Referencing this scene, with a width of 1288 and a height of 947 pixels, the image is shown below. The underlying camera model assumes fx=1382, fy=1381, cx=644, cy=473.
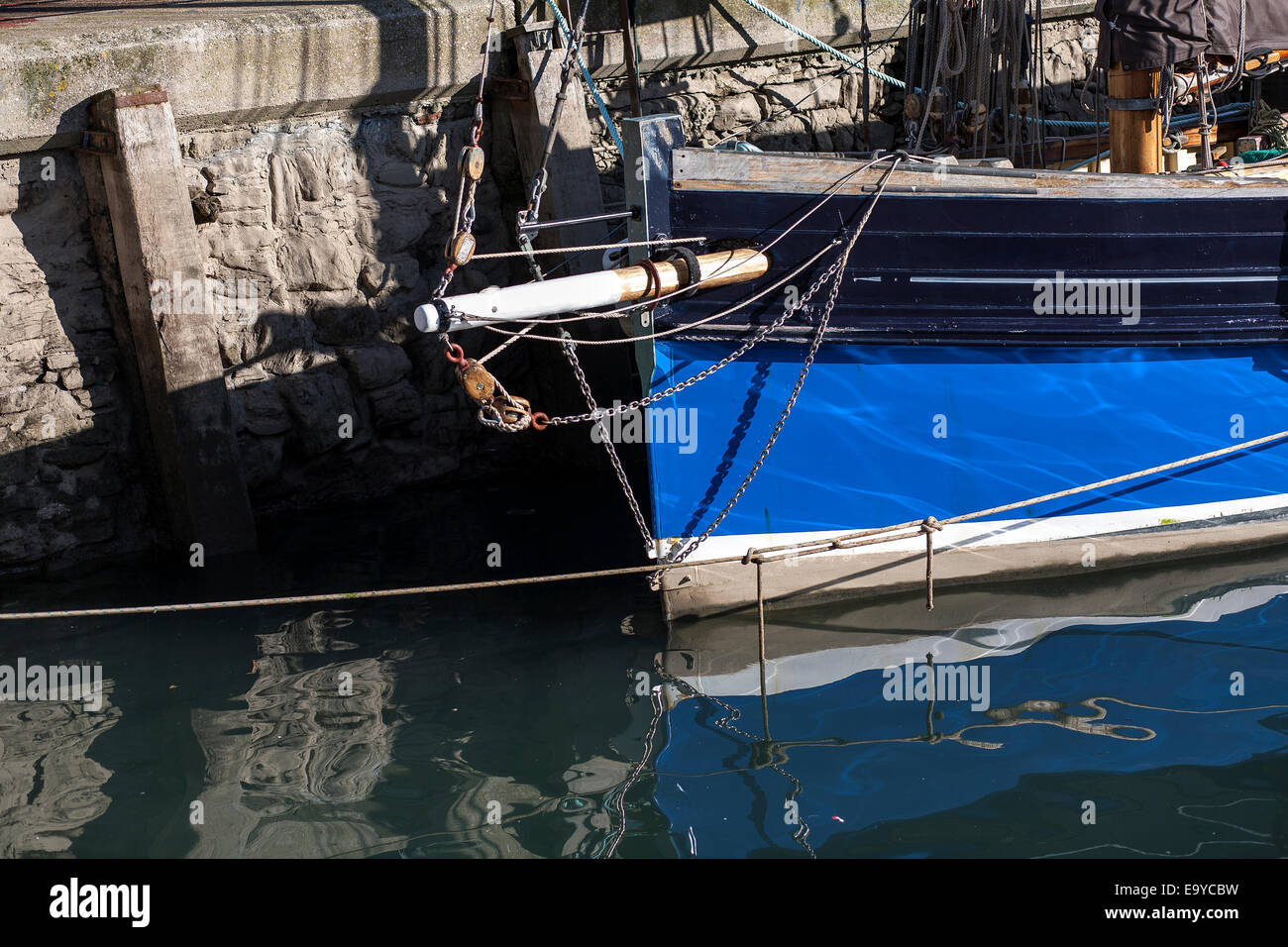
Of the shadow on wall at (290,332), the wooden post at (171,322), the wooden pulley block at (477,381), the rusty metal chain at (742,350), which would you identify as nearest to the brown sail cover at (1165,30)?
the rusty metal chain at (742,350)

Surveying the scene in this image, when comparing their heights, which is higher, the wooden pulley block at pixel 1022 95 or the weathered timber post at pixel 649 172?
the wooden pulley block at pixel 1022 95

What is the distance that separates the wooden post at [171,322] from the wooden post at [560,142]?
63.6 inches

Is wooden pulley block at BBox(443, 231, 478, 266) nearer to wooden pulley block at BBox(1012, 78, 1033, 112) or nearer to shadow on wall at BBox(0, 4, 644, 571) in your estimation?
shadow on wall at BBox(0, 4, 644, 571)

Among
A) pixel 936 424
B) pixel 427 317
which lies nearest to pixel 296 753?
pixel 427 317

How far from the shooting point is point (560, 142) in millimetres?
6527

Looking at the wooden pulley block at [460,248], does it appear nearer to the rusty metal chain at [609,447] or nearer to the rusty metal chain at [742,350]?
the rusty metal chain at [609,447]

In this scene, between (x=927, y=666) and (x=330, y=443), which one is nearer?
(x=927, y=666)

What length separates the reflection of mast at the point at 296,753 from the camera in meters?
4.07

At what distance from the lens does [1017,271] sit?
496 cm
